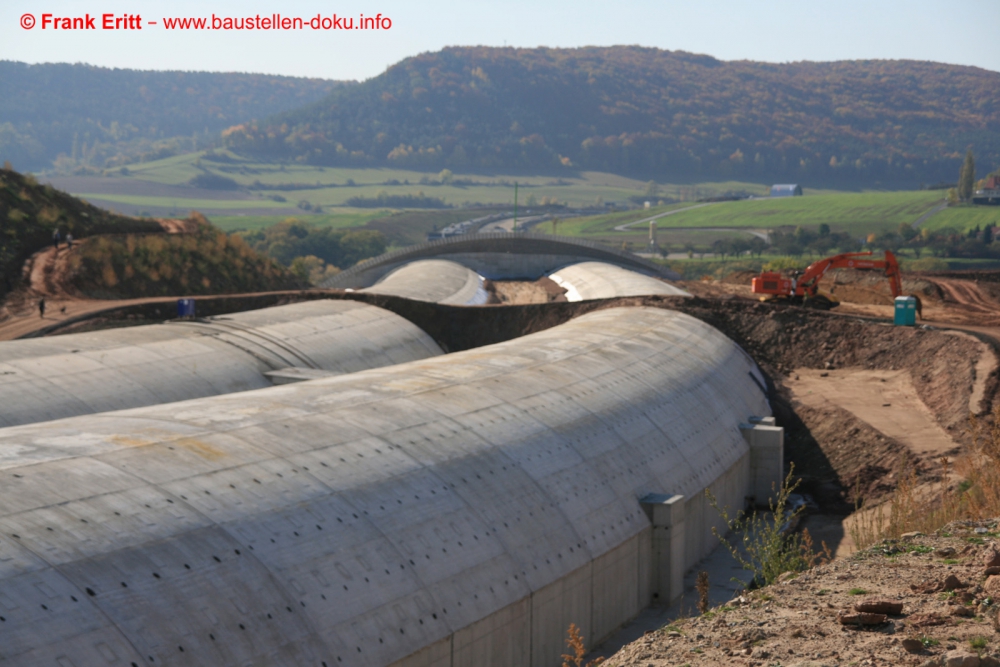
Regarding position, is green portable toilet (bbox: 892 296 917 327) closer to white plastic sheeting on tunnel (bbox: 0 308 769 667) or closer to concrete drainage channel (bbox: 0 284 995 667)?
concrete drainage channel (bbox: 0 284 995 667)

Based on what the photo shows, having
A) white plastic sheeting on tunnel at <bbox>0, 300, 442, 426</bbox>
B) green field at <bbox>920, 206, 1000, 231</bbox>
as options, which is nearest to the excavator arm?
white plastic sheeting on tunnel at <bbox>0, 300, 442, 426</bbox>

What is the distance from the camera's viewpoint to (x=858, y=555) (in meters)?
14.6

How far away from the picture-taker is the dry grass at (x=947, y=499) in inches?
694

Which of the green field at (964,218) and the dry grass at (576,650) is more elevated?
the green field at (964,218)

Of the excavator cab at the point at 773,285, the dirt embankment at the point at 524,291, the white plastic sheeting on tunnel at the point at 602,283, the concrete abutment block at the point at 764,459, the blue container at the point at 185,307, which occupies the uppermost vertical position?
the excavator cab at the point at 773,285

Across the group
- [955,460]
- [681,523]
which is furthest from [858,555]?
[955,460]

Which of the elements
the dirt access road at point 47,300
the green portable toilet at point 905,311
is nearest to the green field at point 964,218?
the green portable toilet at point 905,311

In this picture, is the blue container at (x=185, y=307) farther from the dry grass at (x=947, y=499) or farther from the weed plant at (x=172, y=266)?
the dry grass at (x=947, y=499)

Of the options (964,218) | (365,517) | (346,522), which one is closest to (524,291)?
(365,517)

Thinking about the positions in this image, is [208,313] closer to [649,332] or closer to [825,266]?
[649,332]

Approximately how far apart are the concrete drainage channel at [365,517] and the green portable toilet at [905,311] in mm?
19237

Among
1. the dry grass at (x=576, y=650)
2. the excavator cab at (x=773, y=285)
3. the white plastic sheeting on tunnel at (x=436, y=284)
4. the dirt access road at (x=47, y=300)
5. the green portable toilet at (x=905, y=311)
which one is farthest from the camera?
the white plastic sheeting on tunnel at (x=436, y=284)

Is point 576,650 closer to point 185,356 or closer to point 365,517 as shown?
point 365,517

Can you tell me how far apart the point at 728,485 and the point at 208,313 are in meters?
28.3
